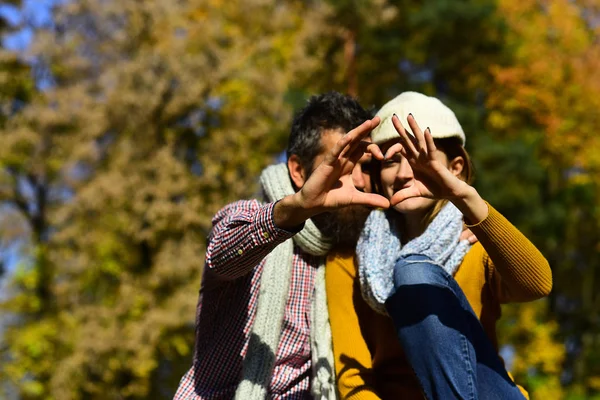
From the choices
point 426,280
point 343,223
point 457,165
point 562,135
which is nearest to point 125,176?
point 562,135

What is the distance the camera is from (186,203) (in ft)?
42.2

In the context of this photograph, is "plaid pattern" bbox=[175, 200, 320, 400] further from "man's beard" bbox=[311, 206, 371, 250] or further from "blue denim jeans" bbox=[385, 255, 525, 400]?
"blue denim jeans" bbox=[385, 255, 525, 400]

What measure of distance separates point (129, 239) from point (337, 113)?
1105 centimetres

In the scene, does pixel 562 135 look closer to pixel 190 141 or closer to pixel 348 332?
pixel 190 141

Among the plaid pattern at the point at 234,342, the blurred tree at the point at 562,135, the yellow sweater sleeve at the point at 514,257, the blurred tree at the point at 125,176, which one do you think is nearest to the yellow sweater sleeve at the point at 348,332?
the plaid pattern at the point at 234,342

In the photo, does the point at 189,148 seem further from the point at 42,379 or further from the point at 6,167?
the point at 42,379

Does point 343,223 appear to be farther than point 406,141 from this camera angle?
Yes

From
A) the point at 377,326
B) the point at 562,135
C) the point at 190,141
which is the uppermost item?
the point at 190,141

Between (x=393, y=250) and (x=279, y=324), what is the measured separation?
17.1 inches

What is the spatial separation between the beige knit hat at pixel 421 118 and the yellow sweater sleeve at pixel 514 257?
515 mm

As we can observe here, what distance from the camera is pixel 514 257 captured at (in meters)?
2.09

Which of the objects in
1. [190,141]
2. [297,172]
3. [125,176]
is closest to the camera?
[297,172]

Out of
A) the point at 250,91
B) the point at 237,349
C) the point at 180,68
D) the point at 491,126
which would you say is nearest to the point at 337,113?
the point at 237,349

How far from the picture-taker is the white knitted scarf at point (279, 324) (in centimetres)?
246
